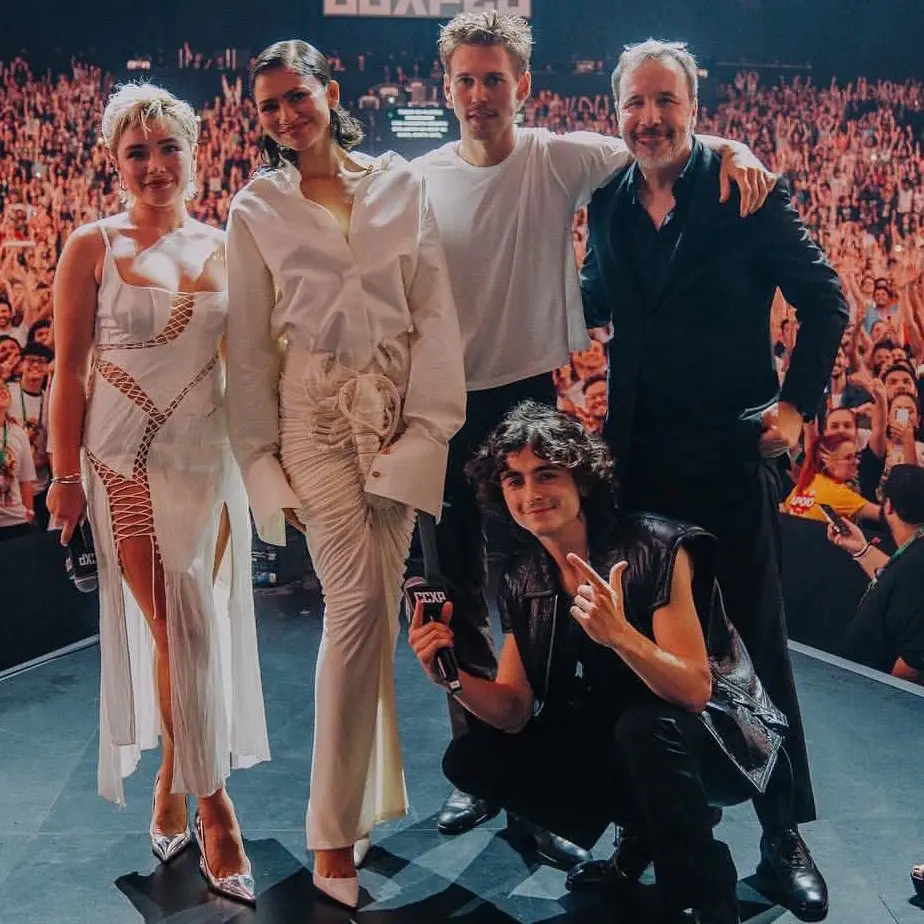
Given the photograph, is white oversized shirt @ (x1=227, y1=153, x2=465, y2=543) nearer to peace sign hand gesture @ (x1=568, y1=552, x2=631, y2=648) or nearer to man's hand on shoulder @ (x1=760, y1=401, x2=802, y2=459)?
peace sign hand gesture @ (x1=568, y1=552, x2=631, y2=648)

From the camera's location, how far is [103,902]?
2.15 meters

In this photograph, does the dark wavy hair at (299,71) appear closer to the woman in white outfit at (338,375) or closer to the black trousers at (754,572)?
the woman in white outfit at (338,375)

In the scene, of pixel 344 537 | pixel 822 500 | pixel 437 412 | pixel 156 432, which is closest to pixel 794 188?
pixel 822 500

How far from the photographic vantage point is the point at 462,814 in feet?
8.17

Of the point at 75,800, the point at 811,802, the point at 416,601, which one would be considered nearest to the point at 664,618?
the point at 416,601

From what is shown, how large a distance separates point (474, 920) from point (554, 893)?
20cm

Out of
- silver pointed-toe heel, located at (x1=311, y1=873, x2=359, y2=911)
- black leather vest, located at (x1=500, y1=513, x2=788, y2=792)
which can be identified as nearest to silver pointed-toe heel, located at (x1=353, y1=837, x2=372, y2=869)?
silver pointed-toe heel, located at (x1=311, y1=873, x2=359, y2=911)

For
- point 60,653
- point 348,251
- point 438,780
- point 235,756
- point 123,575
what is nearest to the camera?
point 348,251

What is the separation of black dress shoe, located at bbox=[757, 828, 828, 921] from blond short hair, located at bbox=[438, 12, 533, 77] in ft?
5.77

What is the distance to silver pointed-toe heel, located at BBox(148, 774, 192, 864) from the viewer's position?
7.66 feet

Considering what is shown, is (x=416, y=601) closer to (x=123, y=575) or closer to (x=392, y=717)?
(x=392, y=717)

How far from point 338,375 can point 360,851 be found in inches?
42.2

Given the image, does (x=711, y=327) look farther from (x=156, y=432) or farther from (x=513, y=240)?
(x=156, y=432)

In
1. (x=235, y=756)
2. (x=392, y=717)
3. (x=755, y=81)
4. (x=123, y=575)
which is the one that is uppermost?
(x=755, y=81)
